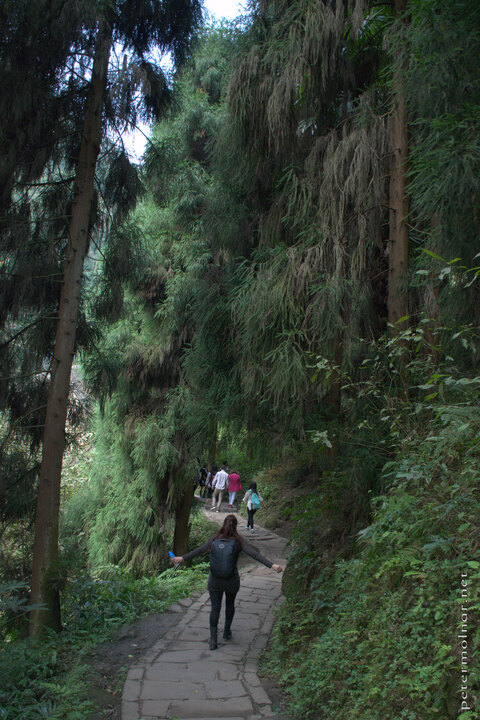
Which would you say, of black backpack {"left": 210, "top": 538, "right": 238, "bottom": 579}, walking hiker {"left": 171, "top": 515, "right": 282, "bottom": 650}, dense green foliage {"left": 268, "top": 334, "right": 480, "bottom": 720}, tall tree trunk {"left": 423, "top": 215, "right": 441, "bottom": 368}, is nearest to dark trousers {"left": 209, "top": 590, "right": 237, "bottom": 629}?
walking hiker {"left": 171, "top": 515, "right": 282, "bottom": 650}

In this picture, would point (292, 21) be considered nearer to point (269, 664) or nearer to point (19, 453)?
point (19, 453)

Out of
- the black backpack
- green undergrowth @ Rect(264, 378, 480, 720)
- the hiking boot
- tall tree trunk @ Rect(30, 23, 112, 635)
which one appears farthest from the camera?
tall tree trunk @ Rect(30, 23, 112, 635)

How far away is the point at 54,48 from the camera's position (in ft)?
21.8

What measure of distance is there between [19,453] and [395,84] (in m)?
6.16

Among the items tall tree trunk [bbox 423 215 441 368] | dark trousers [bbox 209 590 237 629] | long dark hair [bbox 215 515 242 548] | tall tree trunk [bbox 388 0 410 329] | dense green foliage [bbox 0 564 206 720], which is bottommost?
dense green foliage [bbox 0 564 206 720]

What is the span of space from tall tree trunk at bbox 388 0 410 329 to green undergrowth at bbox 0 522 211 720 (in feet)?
14.7

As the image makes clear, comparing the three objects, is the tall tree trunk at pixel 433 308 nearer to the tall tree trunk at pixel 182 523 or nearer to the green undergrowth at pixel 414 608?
the green undergrowth at pixel 414 608

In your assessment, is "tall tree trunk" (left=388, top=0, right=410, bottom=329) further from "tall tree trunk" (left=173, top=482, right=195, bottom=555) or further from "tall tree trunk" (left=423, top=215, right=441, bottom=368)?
"tall tree trunk" (left=173, top=482, right=195, bottom=555)

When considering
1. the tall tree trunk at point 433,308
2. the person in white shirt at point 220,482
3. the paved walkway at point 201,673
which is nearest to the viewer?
the paved walkway at point 201,673

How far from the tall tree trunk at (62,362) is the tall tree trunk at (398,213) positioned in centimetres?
367

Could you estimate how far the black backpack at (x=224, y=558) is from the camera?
18.5 ft

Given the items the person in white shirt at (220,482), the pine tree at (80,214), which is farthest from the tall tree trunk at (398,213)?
the person in white shirt at (220,482)

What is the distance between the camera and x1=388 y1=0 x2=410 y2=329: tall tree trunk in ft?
18.4

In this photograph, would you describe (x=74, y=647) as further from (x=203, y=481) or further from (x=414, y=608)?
(x=203, y=481)
